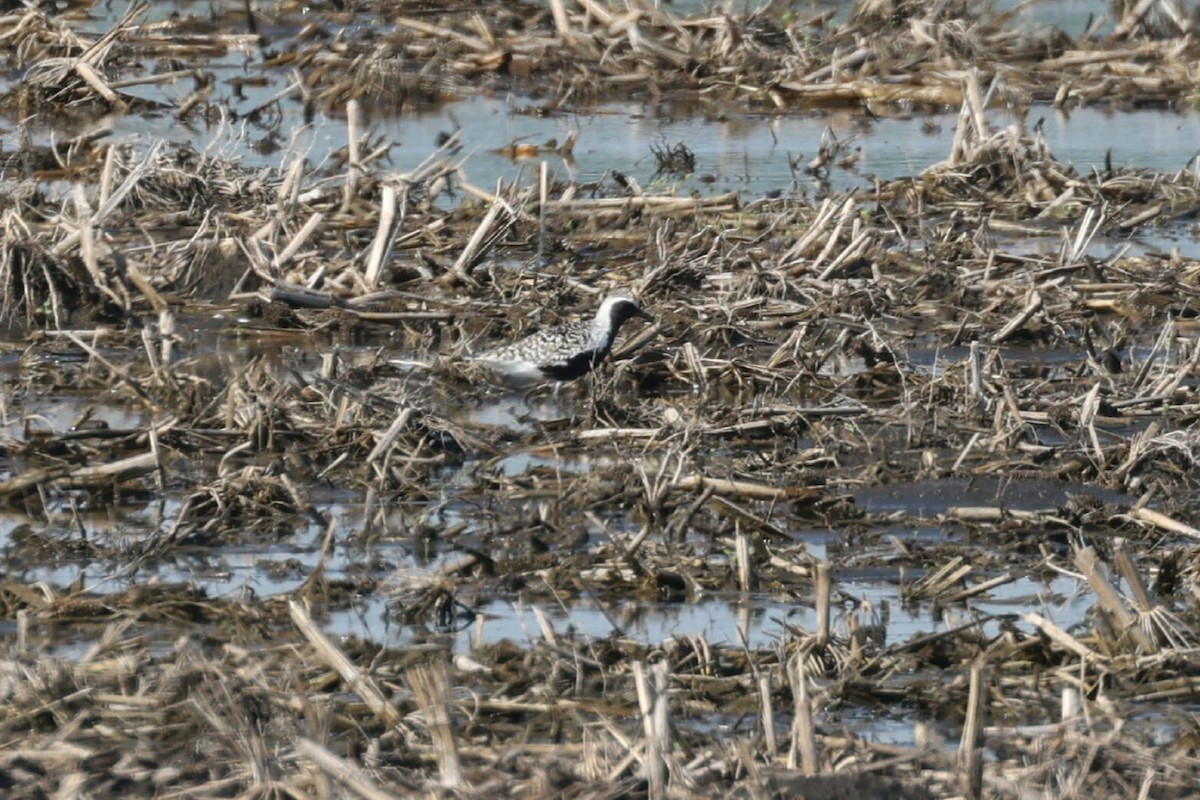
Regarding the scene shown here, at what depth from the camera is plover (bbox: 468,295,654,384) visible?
1066cm

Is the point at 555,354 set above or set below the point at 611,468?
below

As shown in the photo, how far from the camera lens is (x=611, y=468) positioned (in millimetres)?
8875

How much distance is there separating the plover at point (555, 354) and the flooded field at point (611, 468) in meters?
0.13

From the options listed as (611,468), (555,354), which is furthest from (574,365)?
(611,468)

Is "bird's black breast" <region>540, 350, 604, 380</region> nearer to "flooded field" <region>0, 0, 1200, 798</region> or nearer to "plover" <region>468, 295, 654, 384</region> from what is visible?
"plover" <region>468, 295, 654, 384</region>

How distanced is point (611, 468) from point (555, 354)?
1862mm

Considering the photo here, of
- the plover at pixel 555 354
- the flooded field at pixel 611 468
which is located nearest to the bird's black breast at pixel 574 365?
the plover at pixel 555 354

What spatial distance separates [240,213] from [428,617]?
6694mm

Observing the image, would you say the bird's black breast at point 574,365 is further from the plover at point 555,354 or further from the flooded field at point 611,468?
the flooded field at point 611,468

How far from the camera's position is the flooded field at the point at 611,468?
573cm

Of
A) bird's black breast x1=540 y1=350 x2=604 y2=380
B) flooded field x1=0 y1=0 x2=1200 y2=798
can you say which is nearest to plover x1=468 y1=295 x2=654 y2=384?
bird's black breast x1=540 y1=350 x2=604 y2=380

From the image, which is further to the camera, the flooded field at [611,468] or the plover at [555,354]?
the plover at [555,354]

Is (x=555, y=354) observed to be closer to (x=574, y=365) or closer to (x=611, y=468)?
(x=574, y=365)

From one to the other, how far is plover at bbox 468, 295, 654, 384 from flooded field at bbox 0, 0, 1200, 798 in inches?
4.9
